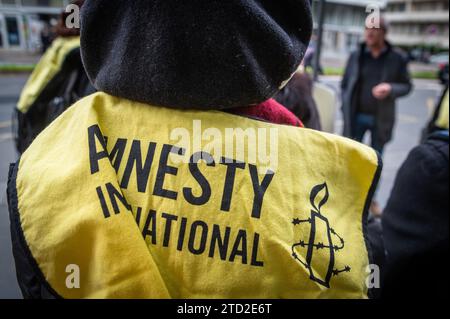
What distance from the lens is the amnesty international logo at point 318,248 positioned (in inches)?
27.9

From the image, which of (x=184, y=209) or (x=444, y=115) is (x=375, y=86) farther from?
(x=184, y=209)

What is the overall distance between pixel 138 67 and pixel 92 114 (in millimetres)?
133

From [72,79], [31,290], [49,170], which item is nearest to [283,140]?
[49,170]

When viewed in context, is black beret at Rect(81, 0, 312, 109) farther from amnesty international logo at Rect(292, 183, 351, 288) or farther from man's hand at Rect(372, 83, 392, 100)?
man's hand at Rect(372, 83, 392, 100)

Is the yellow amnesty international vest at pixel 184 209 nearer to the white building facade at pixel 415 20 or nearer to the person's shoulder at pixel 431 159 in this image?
the person's shoulder at pixel 431 159

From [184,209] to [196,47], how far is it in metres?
0.29

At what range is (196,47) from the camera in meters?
0.66

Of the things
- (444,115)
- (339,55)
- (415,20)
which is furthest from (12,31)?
(415,20)

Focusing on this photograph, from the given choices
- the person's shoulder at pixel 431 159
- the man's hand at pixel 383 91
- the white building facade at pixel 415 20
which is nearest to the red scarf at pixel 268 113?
the person's shoulder at pixel 431 159

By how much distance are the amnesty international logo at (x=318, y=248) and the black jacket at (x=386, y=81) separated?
3061mm

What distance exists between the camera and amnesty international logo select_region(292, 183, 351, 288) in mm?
709

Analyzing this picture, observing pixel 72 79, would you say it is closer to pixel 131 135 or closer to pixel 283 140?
pixel 131 135

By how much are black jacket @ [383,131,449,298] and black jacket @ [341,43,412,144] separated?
2600 mm
